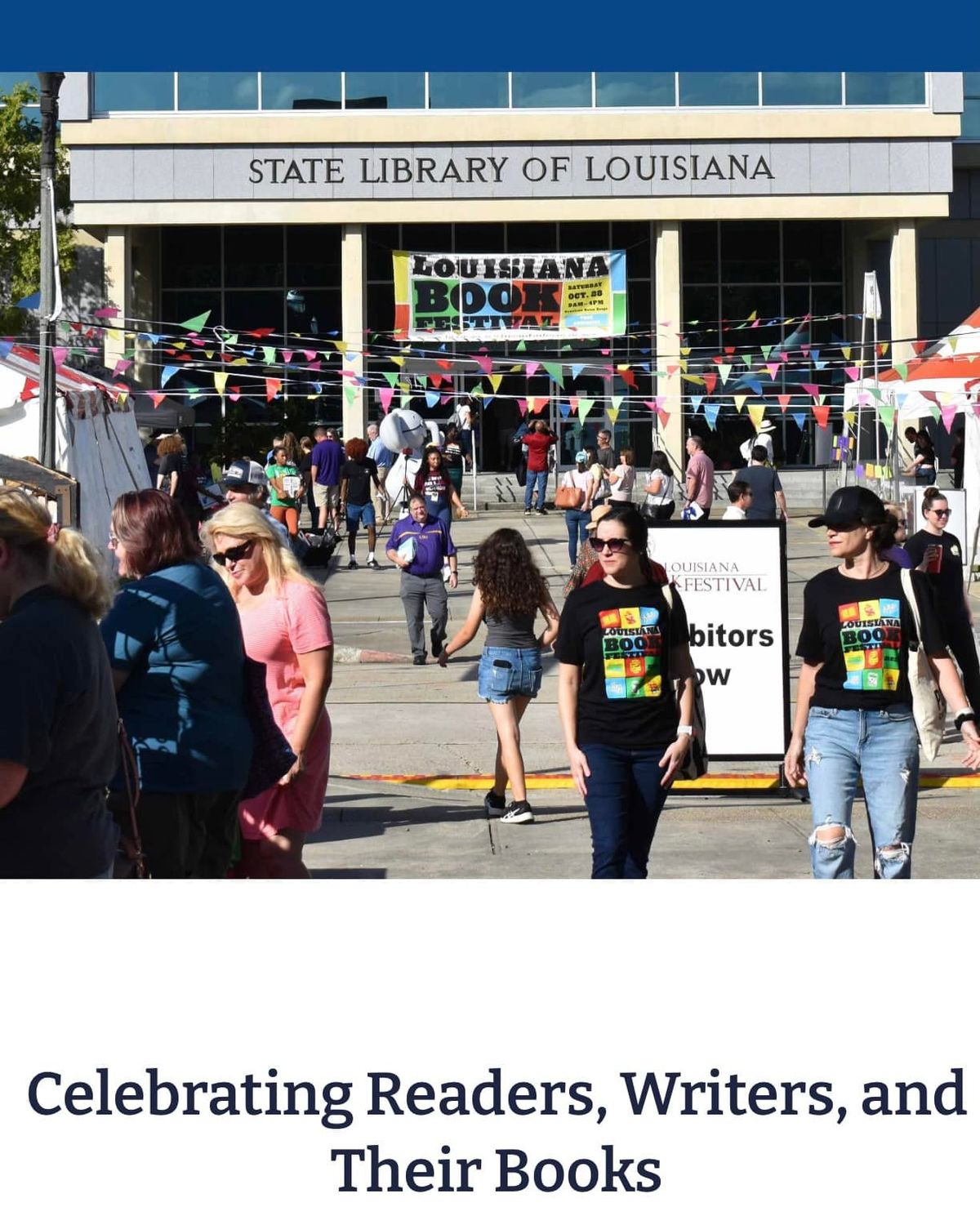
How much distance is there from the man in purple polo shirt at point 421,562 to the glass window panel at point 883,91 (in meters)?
24.2

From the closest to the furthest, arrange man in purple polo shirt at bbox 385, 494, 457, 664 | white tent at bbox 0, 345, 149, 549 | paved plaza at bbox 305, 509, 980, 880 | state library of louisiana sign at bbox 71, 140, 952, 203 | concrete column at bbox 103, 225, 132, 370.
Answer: paved plaza at bbox 305, 509, 980, 880
man in purple polo shirt at bbox 385, 494, 457, 664
white tent at bbox 0, 345, 149, 549
state library of louisiana sign at bbox 71, 140, 952, 203
concrete column at bbox 103, 225, 132, 370

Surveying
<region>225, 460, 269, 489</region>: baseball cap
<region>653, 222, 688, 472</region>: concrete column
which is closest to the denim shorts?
<region>225, 460, 269, 489</region>: baseball cap

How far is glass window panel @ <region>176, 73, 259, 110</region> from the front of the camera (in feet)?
116

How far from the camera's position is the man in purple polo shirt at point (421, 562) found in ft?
47.5

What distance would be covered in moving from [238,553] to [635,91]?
31.7 metres

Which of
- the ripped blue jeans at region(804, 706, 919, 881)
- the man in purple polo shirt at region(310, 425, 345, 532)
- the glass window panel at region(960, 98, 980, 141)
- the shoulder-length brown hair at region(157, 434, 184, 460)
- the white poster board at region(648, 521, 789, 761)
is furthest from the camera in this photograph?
the glass window panel at region(960, 98, 980, 141)

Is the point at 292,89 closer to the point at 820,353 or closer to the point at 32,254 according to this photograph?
the point at 32,254

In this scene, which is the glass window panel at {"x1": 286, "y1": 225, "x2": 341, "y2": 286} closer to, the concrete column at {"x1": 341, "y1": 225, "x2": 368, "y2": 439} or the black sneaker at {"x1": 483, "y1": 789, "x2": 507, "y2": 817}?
the concrete column at {"x1": 341, "y1": 225, "x2": 368, "y2": 439}

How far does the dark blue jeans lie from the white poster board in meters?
4.12

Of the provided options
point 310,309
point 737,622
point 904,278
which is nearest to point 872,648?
point 737,622

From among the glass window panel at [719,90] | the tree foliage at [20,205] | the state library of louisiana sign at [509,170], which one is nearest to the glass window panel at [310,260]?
the state library of louisiana sign at [509,170]

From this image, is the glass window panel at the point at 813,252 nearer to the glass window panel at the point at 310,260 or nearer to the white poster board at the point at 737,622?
the glass window panel at the point at 310,260
